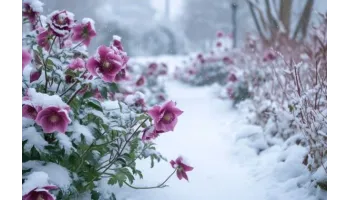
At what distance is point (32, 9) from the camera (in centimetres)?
142

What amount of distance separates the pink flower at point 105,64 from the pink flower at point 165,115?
0.16 meters

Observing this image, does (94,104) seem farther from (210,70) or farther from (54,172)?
(210,70)

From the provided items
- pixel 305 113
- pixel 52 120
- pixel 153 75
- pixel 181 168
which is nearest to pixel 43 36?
pixel 52 120

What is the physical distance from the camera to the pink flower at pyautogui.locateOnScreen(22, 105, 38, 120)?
3.66ft

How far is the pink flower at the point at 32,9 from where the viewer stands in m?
1.41

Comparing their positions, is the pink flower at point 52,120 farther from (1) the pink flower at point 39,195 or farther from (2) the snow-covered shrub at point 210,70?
(2) the snow-covered shrub at point 210,70

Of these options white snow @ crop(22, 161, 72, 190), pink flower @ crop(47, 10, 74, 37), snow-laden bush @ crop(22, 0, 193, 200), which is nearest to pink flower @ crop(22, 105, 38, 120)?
snow-laden bush @ crop(22, 0, 193, 200)

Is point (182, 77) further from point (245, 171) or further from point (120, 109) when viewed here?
point (120, 109)

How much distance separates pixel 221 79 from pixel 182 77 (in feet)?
2.89

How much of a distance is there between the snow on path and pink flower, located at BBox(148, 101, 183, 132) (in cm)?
33

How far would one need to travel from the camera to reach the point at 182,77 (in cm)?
647

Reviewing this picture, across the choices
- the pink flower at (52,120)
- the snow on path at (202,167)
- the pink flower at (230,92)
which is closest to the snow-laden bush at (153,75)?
the pink flower at (230,92)

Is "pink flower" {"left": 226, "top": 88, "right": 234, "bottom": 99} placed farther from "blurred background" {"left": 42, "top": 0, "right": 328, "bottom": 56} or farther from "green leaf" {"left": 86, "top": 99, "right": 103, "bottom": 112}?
"green leaf" {"left": 86, "top": 99, "right": 103, "bottom": 112}

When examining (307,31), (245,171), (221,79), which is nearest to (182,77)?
(221,79)
